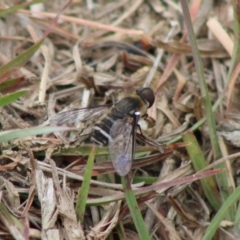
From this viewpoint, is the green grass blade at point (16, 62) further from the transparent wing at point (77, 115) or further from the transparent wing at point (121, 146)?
the transparent wing at point (121, 146)

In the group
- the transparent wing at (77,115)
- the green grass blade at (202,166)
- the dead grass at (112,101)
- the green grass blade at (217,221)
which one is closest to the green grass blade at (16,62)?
the dead grass at (112,101)

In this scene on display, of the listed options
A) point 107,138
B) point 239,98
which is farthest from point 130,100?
point 239,98

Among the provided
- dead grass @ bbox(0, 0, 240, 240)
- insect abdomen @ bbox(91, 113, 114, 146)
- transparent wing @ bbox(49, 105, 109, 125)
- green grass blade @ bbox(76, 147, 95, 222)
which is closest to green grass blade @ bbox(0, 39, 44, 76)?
dead grass @ bbox(0, 0, 240, 240)

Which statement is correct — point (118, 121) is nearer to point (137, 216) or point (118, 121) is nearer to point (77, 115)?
point (77, 115)

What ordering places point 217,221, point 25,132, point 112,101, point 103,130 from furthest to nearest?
point 112,101 < point 103,130 < point 217,221 < point 25,132

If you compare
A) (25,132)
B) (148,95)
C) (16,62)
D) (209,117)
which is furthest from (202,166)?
(16,62)
